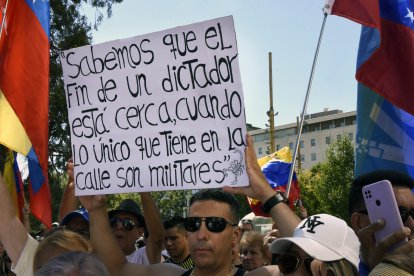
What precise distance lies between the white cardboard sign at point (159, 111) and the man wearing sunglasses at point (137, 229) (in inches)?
25.2

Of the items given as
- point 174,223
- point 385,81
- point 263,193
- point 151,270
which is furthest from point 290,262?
point 174,223

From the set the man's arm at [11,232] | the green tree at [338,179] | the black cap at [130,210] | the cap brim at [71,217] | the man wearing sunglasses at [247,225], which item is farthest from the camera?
the green tree at [338,179]

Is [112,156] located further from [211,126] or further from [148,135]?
[211,126]

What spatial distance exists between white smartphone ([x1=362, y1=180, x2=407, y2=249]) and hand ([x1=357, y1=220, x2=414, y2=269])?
1.0 inches

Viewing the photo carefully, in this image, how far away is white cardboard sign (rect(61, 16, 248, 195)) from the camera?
326cm

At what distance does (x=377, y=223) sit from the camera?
2.38 metres

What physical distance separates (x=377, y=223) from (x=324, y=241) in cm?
34

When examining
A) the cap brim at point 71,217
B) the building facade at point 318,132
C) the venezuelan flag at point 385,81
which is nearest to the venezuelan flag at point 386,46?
the venezuelan flag at point 385,81

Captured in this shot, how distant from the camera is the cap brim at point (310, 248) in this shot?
256 centimetres

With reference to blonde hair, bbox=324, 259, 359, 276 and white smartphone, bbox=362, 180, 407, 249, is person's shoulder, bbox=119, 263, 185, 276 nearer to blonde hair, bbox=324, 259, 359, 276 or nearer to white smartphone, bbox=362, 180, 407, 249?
blonde hair, bbox=324, 259, 359, 276

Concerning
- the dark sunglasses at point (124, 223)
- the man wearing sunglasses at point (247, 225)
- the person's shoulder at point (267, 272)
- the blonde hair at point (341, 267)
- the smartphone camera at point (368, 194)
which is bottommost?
the man wearing sunglasses at point (247, 225)

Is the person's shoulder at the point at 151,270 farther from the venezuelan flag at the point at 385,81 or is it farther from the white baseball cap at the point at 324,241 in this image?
the venezuelan flag at the point at 385,81

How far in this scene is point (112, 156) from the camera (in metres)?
3.65

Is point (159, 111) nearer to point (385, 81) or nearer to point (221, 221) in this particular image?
point (221, 221)
